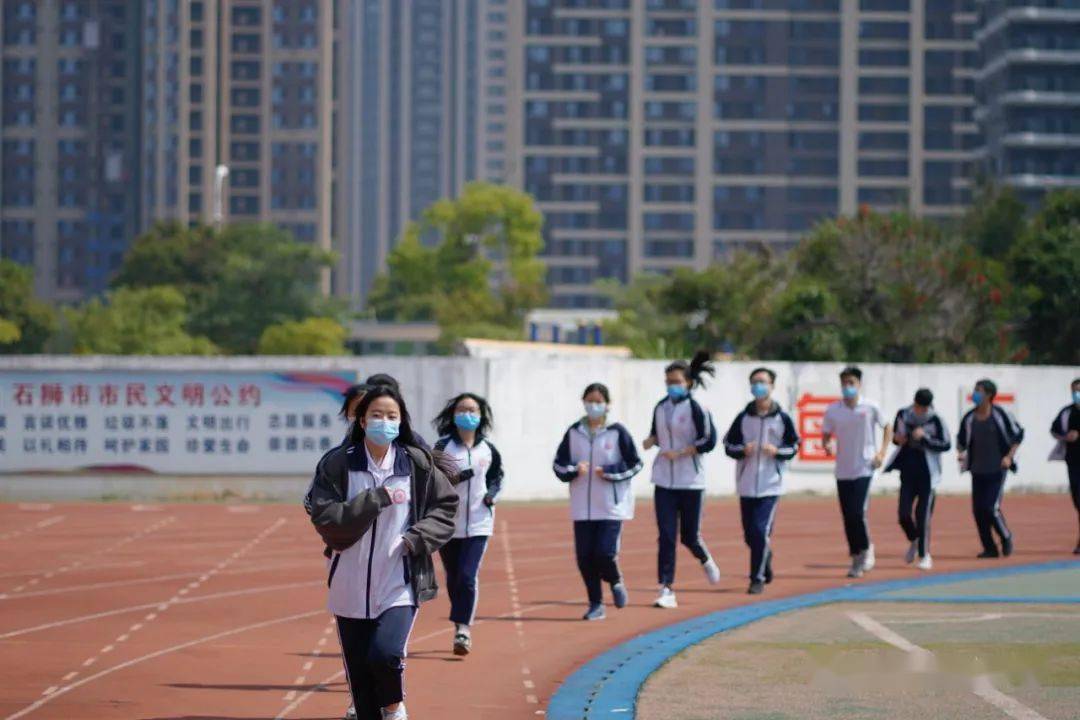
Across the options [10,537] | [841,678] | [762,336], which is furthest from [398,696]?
[762,336]

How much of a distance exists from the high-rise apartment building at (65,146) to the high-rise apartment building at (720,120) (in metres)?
46.6

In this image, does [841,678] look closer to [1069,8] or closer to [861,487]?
[861,487]

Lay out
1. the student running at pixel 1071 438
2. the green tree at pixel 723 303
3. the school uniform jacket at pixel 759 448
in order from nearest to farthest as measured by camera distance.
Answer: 1. the school uniform jacket at pixel 759 448
2. the student running at pixel 1071 438
3. the green tree at pixel 723 303

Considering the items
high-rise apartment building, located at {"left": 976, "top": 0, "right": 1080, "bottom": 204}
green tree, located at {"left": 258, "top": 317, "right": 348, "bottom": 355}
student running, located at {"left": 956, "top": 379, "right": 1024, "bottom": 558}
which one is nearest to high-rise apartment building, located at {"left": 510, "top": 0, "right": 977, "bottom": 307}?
high-rise apartment building, located at {"left": 976, "top": 0, "right": 1080, "bottom": 204}

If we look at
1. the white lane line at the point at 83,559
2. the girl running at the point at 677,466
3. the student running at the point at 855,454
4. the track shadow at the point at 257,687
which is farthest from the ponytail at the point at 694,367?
the white lane line at the point at 83,559

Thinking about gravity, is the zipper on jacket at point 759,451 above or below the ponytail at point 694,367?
below

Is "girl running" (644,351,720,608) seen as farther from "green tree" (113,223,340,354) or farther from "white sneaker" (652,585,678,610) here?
"green tree" (113,223,340,354)

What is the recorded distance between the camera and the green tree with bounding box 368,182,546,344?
383 feet

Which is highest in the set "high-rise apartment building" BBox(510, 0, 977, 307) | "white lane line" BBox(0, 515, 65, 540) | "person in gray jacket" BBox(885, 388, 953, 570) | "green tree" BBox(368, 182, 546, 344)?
"high-rise apartment building" BBox(510, 0, 977, 307)

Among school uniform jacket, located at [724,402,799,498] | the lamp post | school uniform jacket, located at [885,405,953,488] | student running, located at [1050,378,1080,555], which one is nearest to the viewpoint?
school uniform jacket, located at [724,402,799,498]

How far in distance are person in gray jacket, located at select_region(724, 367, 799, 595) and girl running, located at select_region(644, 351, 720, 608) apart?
691 millimetres

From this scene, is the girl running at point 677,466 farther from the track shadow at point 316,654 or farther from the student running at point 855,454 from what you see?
the track shadow at point 316,654

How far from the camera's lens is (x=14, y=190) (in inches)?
7771

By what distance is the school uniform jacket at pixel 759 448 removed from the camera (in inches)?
690
